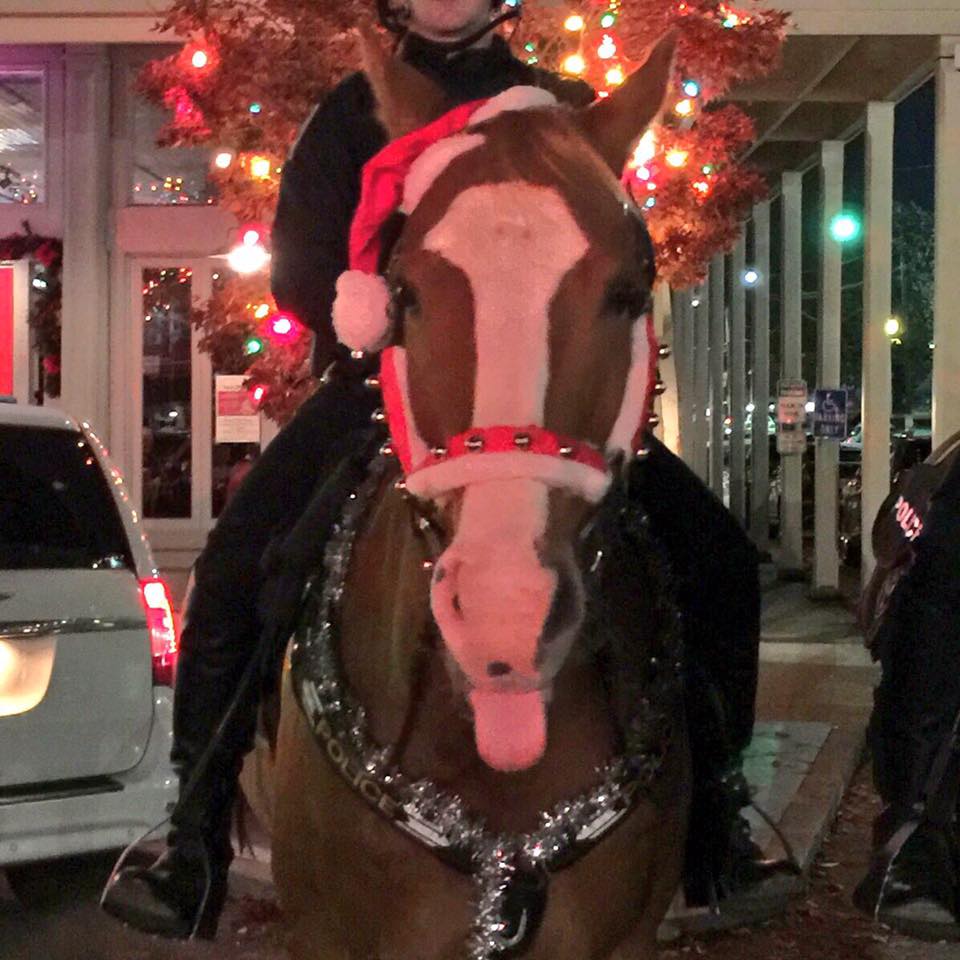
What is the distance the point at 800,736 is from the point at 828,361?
26.1ft

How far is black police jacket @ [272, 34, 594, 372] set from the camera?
3.58m

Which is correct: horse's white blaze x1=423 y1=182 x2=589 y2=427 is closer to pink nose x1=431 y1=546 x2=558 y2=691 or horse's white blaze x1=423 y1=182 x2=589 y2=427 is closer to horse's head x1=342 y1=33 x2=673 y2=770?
horse's head x1=342 y1=33 x2=673 y2=770

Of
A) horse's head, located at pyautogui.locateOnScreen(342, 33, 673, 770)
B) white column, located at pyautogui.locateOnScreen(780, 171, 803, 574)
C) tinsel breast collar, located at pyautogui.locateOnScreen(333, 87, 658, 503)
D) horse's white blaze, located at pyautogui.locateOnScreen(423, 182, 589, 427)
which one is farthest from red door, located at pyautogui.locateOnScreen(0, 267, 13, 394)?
horse's white blaze, located at pyautogui.locateOnScreen(423, 182, 589, 427)

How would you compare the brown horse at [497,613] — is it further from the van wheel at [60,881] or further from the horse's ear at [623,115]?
the van wheel at [60,881]

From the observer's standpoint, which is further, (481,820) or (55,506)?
(55,506)

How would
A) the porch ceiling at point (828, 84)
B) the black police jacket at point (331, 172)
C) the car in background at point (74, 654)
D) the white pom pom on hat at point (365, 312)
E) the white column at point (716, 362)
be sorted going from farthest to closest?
the white column at point (716, 362) < the porch ceiling at point (828, 84) < the car in background at point (74, 654) < the black police jacket at point (331, 172) < the white pom pom on hat at point (365, 312)

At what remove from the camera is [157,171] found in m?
15.1

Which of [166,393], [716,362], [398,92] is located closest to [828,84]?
[166,393]

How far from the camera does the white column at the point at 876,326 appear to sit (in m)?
13.9

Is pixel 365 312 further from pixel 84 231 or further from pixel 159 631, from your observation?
pixel 84 231

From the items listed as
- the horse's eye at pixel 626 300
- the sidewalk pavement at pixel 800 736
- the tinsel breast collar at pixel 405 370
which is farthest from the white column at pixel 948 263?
the horse's eye at pixel 626 300

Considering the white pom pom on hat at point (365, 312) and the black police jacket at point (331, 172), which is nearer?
the white pom pom on hat at point (365, 312)

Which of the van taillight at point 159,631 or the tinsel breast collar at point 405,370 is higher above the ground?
the tinsel breast collar at point 405,370

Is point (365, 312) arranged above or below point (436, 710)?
above
